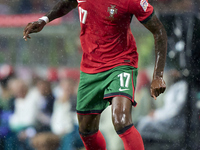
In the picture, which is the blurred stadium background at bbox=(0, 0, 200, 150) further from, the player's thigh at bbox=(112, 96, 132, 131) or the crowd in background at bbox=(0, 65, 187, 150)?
the player's thigh at bbox=(112, 96, 132, 131)

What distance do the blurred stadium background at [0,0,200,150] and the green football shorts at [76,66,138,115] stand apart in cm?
174

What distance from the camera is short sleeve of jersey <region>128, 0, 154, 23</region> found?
7.39 feet

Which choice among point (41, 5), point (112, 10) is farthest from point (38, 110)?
point (112, 10)

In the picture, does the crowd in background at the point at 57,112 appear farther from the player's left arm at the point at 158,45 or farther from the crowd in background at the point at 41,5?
the player's left arm at the point at 158,45

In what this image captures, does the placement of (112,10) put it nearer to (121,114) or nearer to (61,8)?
Answer: (61,8)

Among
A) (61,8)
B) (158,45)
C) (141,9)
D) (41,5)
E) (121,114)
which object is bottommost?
(121,114)

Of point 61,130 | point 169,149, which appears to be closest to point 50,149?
point 61,130

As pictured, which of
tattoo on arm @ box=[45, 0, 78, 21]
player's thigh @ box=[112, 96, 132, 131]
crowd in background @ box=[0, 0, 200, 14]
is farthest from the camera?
crowd in background @ box=[0, 0, 200, 14]

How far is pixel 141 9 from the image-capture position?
7.42ft

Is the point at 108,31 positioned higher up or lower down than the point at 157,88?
higher up

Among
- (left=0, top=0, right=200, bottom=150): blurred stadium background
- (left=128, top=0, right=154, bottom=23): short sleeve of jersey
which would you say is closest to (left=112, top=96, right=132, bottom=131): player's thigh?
(left=128, top=0, right=154, bottom=23): short sleeve of jersey

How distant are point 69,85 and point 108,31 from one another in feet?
7.43

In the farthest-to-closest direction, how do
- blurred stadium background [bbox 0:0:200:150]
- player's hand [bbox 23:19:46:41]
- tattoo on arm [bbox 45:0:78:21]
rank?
blurred stadium background [bbox 0:0:200:150]
tattoo on arm [bbox 45:0:78:21]
player's hand [bbox 23:19:46:41]

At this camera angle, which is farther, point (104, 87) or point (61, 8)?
point (61, 8)
